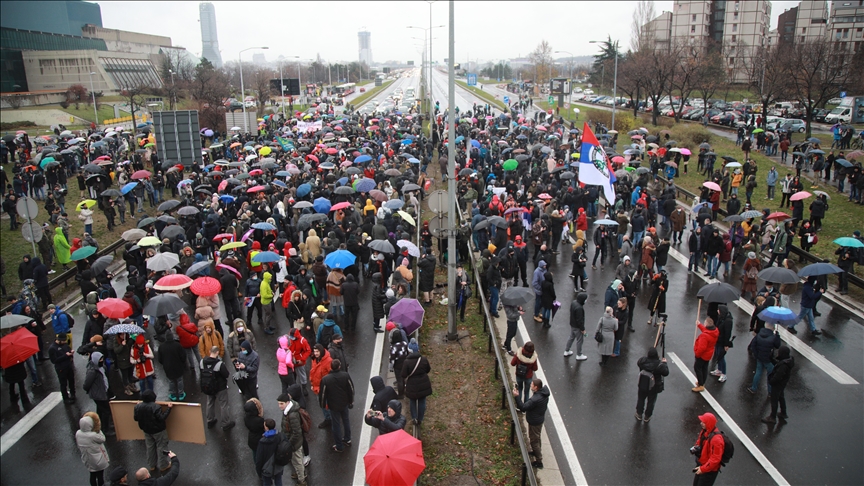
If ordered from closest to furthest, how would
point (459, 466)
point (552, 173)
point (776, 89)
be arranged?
point (459, 466)
point (552, 173)
point (776, 89)

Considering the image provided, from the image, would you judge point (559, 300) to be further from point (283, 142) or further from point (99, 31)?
point (99, 31)

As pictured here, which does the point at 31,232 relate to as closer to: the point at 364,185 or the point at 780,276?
the point at 364,185

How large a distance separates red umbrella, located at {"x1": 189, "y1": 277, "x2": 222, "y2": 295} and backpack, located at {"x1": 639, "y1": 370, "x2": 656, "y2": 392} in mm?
8394

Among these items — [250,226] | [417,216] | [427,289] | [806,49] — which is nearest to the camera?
[427,289]

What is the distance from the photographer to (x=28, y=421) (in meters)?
10.5

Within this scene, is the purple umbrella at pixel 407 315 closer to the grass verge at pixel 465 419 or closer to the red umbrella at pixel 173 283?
the grass verge at pixel 465 419

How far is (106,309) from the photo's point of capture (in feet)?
36.5

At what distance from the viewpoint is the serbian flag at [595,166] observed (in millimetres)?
16875

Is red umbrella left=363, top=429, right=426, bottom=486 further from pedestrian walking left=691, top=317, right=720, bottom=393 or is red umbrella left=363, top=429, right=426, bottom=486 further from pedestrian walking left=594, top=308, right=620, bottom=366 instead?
pedestrian walking left=691, top=317, right=720, bottom=393

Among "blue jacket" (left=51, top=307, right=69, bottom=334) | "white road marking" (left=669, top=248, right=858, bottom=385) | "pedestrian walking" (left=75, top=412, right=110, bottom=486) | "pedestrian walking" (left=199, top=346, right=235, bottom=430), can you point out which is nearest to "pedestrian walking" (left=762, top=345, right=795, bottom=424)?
"white road marking" (left=669, top=248, right=858, bottom=385)

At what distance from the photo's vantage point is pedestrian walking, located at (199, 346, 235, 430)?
942 centimetres

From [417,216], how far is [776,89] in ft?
117

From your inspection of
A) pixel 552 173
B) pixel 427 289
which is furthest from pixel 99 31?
pixel 427 289

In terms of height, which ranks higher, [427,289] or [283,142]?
[283,142]
